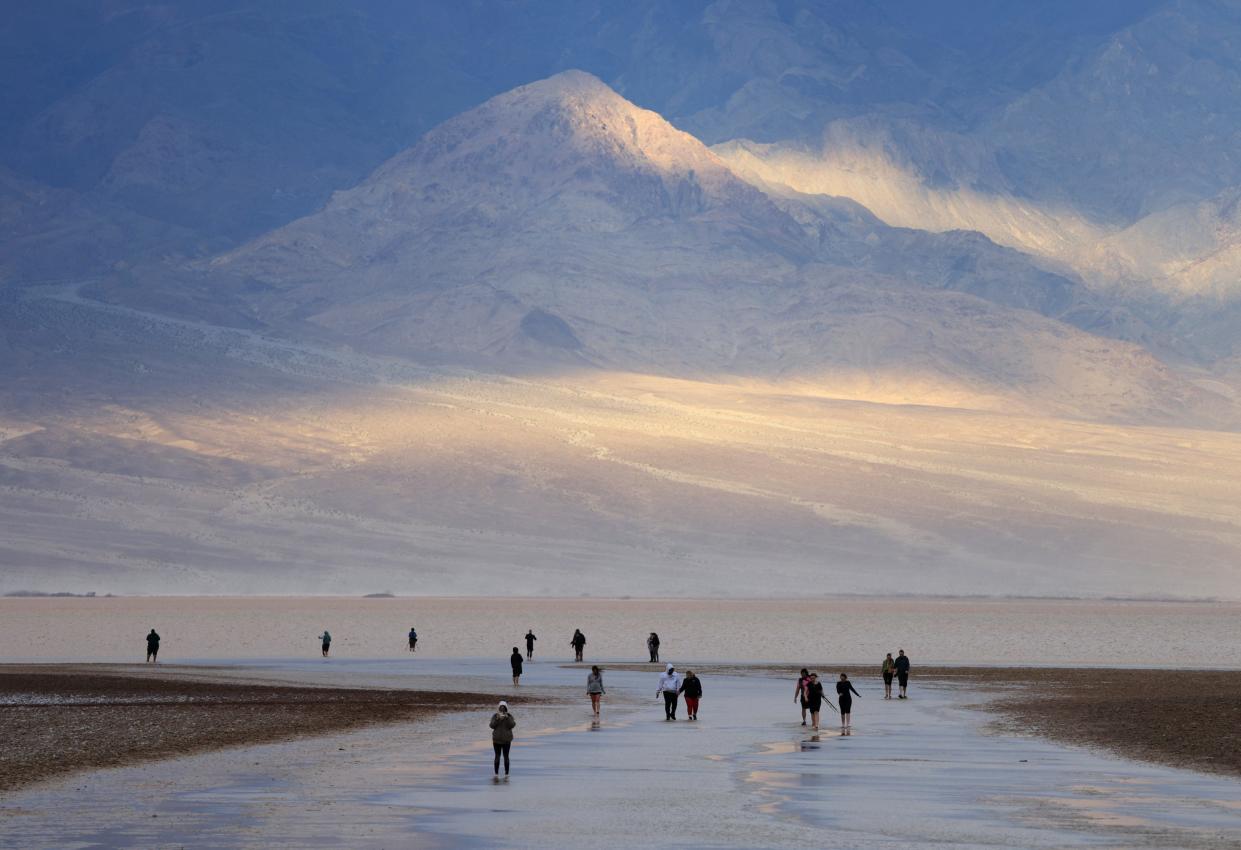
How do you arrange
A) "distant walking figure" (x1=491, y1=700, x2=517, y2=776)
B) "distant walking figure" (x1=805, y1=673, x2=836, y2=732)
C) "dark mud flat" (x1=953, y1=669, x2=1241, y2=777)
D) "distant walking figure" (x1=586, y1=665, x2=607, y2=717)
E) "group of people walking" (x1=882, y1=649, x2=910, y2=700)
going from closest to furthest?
"distant walking figure" (x1=491, y1=700, x2=517, y2=776)
"dark mud flat" (x1=953, y1=669, x2=1241, y2=777)
"distant walking figure" (x1=805, y1=673, x2=836, y2=732)
"distant walking figure" (x1=586, y1=665, x2=607, y2=717)
"group of people walking" (x1=882, y1=649, x2=910, y2=700)

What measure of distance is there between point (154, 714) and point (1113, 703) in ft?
75.7

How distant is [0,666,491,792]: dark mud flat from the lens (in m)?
34.8

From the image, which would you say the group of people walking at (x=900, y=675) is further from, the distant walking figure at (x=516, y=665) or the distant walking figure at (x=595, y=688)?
the distant walking figure at (x=595, y=688)

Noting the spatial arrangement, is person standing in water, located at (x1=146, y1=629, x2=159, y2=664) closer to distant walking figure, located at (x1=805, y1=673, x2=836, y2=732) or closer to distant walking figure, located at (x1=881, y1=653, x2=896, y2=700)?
distant walking figure, located at (x1=881, y1=653, x2=896, y2=700)

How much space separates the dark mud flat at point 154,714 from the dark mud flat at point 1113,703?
46.0ft

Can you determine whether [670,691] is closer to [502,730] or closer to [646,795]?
[502,730]

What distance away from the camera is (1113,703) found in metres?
48.8

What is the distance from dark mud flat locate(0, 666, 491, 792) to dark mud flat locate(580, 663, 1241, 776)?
14021 mm

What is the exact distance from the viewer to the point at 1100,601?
7628 inches

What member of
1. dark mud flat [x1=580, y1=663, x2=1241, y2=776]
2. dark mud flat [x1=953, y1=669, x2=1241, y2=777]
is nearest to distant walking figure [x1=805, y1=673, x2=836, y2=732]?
dark mud flat [x1=580, y1=663, x2=1241, y2=776]

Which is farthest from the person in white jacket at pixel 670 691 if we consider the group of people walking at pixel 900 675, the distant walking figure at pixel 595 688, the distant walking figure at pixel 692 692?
the group of people walking at pixel 900 675

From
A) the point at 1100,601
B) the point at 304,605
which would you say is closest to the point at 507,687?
the point at 304,605

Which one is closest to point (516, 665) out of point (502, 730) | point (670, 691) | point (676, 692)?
point (676, 692)

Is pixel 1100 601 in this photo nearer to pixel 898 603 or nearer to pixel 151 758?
pixel 898 603
